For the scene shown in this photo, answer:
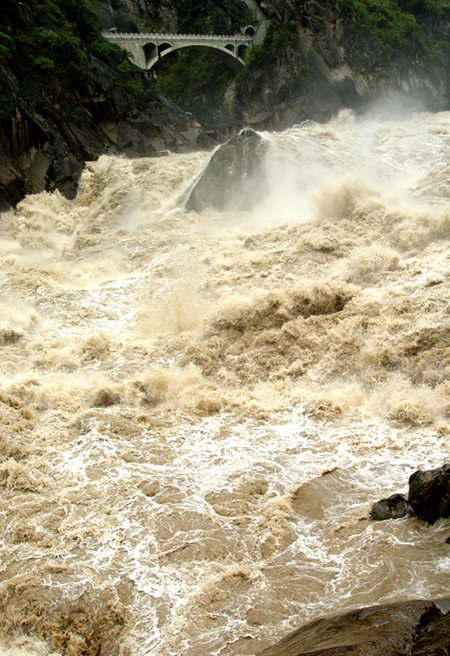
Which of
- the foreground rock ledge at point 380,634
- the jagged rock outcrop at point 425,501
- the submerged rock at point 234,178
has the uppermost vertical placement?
the submerged rock at point 234,178

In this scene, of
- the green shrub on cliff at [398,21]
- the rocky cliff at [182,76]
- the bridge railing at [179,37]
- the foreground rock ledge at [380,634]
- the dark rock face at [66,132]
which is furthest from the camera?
the green shrub on cliff at [398,21]

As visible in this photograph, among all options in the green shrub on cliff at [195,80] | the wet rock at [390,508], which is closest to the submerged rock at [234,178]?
the wet rock at [390,508]

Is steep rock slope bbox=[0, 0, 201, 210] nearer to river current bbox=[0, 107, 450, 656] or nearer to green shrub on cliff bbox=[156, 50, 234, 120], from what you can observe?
river current bbox=[0, 107, 450, 656]

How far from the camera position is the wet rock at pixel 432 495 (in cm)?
488

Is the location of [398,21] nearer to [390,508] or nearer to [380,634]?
[390,508]

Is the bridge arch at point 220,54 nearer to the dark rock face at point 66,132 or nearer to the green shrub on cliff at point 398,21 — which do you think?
the green shrub on cliff at point 398,21

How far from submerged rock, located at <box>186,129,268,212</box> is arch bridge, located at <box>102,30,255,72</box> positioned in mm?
25042

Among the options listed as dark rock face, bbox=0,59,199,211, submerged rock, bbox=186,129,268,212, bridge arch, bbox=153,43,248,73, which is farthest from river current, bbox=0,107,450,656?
bridge arch, bbox=153,43,248,73

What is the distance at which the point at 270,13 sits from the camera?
4003 cm

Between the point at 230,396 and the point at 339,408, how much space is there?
63.6 inches

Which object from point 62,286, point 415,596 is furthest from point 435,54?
point 415,596

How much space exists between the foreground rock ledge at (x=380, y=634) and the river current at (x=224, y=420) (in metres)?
0.71

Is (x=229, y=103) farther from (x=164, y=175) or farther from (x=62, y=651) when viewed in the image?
(x=62, y=651)

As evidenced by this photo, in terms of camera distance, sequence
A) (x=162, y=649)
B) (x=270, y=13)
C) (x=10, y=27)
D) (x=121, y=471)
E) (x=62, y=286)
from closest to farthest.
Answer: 1. (x=162, y=649)
2. (x=121, y=471)
3. (x=62, y=286)
4. (x=10, y=27)
5. (x=270, y=13)
